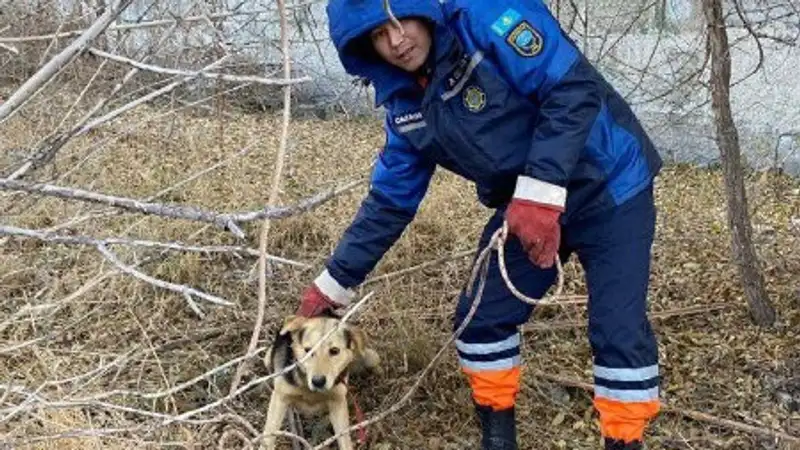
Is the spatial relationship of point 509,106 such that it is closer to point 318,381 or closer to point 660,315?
point 318,381

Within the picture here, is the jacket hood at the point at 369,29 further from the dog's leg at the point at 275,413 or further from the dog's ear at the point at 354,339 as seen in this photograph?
the dog's leg at the point at 275,413

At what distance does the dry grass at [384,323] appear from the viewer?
3498 millimetres

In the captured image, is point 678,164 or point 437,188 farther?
point 678,164

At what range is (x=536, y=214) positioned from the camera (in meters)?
2.71

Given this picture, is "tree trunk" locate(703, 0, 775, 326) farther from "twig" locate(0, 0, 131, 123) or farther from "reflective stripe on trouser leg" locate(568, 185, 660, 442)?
"twig" locate(0, 0, 131, 123)

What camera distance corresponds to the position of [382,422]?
11.5 ft

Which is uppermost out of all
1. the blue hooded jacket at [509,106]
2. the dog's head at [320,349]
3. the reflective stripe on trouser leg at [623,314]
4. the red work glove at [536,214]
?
the blue hooded jacket at [509,106]

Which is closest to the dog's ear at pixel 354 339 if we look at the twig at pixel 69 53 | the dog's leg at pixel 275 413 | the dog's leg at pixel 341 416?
the dog's leg at pixel 341 416

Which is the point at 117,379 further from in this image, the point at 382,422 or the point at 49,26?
the point at 49,26

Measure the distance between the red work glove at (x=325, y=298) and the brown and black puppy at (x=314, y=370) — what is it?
5 centimetres

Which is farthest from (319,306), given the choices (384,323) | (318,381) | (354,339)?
(384,323)

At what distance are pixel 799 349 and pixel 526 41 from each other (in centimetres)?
181

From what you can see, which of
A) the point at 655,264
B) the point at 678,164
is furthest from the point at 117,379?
the point at 678,164

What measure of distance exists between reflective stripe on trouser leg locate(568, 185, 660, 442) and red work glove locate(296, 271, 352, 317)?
733 mm
